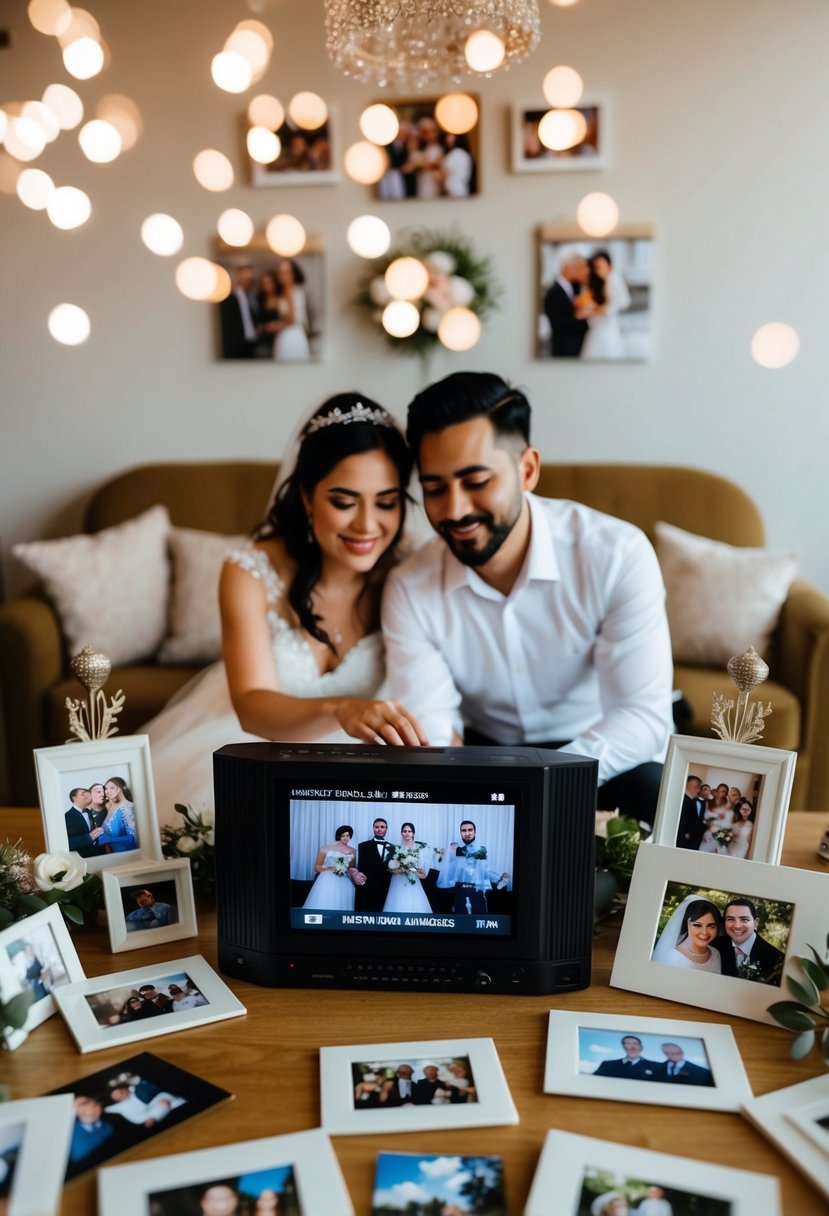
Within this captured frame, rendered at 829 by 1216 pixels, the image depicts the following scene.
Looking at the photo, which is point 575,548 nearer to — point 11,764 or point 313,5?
point 11,764

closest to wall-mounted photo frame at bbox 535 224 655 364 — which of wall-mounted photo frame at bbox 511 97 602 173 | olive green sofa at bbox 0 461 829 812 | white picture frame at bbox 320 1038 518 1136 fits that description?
wall-mounted photo frame at bbox 511 97 602 173

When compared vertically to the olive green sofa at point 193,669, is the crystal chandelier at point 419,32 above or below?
above

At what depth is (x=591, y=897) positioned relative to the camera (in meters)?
1.09

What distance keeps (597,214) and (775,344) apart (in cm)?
76

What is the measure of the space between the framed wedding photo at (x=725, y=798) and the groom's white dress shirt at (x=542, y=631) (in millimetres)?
650

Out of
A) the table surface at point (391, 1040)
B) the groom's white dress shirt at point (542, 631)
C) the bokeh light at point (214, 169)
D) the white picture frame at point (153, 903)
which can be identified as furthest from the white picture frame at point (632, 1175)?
the bokeh light at point (214, 169)

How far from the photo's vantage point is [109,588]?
297 cm

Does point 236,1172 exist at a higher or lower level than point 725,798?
lower

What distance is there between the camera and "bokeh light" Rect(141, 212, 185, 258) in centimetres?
340

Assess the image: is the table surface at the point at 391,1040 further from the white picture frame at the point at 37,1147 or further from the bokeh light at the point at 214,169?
the bokeh light at the point at 214,169

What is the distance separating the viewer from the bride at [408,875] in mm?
1078

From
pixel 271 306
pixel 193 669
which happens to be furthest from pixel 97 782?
pixel 271 306

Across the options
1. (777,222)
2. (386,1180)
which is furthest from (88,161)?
(386,1180)

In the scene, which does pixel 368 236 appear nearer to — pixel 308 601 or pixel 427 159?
pixel 427 159
